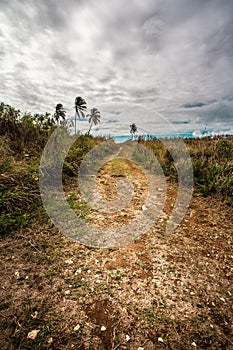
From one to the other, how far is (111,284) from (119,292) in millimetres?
132

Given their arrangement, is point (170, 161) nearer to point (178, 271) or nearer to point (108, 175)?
point (108, 175)

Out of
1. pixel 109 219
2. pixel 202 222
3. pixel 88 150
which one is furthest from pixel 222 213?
pixel 88 150

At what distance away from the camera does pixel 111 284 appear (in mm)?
2119

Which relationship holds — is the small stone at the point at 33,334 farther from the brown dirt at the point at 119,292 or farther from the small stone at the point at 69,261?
the small stone at the point at 69,261

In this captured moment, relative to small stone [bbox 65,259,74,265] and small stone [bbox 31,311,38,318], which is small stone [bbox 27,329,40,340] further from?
small stone [bbox 65,259,74,265]

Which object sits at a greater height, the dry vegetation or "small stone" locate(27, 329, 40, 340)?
the dry vegetation

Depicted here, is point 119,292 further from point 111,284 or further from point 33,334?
point 33,334

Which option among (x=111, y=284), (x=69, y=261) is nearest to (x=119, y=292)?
(x=111, y=284)

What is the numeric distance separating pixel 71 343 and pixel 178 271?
1367mm

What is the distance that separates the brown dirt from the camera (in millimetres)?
1602

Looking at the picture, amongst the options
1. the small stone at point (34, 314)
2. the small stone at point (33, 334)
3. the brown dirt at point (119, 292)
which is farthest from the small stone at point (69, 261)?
the small stone at point (33, 334)

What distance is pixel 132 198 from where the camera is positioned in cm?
441

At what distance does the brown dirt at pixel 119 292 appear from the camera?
Answer: 1.60 m

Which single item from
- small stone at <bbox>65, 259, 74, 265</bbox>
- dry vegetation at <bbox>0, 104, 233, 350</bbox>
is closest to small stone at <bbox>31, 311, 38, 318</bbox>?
dry vegetation at <bbox>0, 104, 233, 350</bbox>
